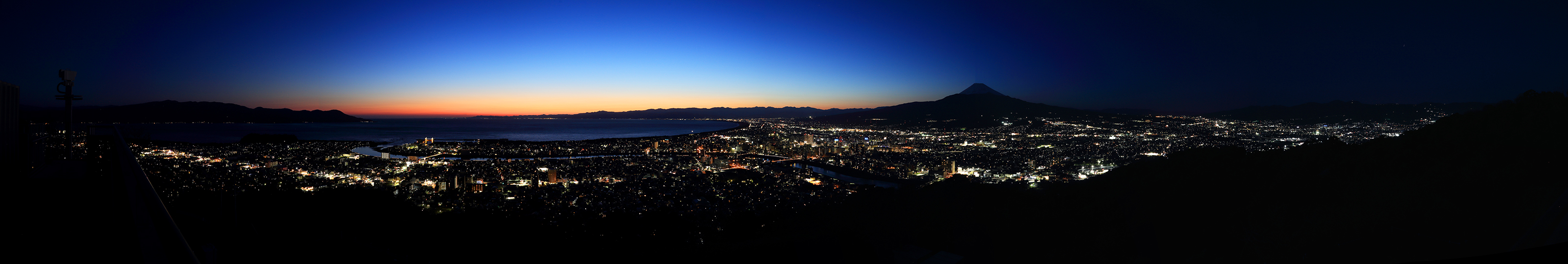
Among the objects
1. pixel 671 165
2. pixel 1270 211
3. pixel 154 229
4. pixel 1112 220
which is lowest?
pixel 671 165

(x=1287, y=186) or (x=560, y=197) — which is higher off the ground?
(x=1287, y=186)

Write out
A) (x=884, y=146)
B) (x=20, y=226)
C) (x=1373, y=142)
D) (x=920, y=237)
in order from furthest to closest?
(x=884, y=146), (x=1373, y=142), (x=920, y=237), (x=20, y=226)

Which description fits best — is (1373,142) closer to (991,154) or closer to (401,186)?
(991,154)

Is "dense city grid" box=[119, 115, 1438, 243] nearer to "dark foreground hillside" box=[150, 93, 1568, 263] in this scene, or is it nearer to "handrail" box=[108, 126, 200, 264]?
"dark foreground hillside" box=[150, 93, 1568, 263]

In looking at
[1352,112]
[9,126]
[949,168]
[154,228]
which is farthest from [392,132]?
[1352,112]

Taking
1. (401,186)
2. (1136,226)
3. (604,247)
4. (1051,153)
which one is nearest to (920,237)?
(1136,226)

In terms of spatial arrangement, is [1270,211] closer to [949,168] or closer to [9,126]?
[9,126]
